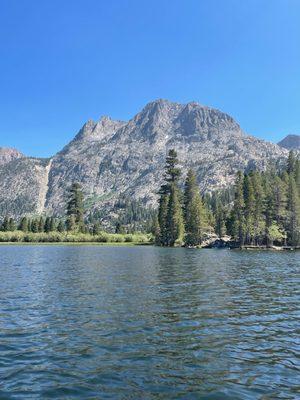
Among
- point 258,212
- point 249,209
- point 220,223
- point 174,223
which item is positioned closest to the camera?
point 258,212

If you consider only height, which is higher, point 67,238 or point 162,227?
point 162,227

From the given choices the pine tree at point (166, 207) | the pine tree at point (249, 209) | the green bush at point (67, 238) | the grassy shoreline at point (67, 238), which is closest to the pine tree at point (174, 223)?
the pine tree at point (166, 207)

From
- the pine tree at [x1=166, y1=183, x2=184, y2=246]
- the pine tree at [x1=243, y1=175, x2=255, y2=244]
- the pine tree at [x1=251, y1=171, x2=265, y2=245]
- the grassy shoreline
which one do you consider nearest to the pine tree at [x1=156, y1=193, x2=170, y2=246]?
the pine tree at [x1=166, y1=183, x2=184, y2=246]

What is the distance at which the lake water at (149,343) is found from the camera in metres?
13.5

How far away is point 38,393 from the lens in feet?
42.6

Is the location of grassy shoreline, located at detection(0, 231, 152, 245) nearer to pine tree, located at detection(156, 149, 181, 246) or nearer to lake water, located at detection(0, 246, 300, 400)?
pine tree, located at detection(156, 149, 181, 246)

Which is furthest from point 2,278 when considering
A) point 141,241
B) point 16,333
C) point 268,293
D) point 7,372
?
point 141,241

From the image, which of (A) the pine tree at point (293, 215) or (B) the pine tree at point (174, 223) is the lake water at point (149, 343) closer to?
(A) the pine tree at point (293, 215)

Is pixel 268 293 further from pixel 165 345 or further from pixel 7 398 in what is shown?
pixel 7 398

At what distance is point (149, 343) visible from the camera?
18.7 metres

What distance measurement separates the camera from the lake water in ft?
44.2

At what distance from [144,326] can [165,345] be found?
3746 millimetres

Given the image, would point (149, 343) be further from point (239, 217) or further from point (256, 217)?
point (239, 217)

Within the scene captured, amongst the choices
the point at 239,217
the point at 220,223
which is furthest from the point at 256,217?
the point at 220,223
